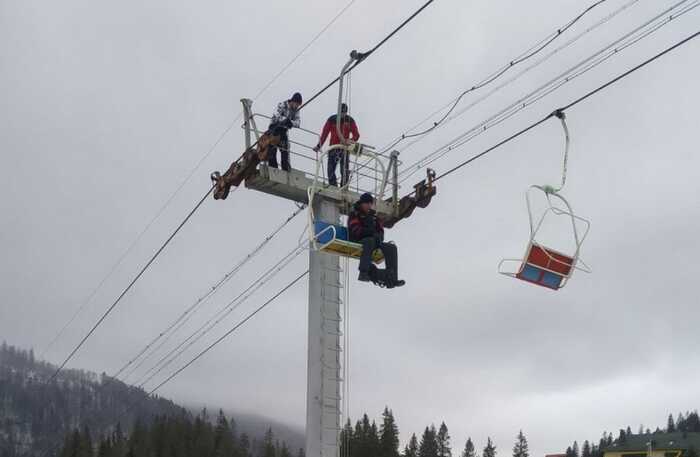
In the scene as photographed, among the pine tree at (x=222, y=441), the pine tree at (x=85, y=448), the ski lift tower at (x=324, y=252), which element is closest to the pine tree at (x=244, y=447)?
the pine tree at (x=222, y=441)

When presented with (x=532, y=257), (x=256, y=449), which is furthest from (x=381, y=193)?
(x=256, y=449)

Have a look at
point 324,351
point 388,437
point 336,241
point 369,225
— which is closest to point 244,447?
point 388,437

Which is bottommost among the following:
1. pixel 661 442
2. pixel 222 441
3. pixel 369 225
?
pixel 369 225

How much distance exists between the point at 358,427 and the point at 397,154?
8014 cm

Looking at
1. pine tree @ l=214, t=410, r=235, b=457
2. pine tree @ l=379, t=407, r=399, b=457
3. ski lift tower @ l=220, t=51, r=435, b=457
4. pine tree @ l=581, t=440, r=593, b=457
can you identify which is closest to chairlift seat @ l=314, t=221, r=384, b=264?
ski lift tower @ l=220, t=51, r=435, b=457

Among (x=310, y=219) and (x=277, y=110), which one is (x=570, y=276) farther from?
(x=277, y=110)

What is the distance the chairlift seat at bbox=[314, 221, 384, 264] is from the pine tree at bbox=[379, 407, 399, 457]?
7339cm

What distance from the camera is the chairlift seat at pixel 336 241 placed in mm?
13867

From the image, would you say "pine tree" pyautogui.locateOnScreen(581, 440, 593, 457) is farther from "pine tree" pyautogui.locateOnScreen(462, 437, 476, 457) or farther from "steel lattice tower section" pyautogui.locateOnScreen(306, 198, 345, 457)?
"steel lattice tower section" pyautogui.locateOnScreen(306, 198, 345, 457)

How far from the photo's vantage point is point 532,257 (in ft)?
35.9

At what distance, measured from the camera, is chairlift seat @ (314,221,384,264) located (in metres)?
13.9

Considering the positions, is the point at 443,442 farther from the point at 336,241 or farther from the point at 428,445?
the point at 336,241

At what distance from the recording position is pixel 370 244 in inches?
542

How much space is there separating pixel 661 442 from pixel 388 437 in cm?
3671
